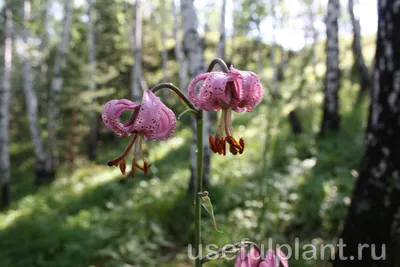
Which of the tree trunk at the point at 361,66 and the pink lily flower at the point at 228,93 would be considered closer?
the pink lily flower at the point at 228,93

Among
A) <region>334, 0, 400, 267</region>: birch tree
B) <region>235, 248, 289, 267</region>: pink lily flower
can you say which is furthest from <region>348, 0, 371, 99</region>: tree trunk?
<region>235, 248, 289, 267</region>: pink lily flower

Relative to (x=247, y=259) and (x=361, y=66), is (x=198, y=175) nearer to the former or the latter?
(x=247, y=259)

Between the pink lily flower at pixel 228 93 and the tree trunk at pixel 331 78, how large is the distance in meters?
6.34

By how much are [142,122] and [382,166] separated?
6.07 ft

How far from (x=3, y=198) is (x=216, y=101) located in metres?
7.55

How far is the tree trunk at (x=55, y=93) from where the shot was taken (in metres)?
8.26

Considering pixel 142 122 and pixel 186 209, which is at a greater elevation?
pixel 142 122

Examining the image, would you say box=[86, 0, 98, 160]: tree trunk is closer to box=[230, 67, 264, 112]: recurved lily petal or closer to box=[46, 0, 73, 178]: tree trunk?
box=[46, 0, 73, 178]: tree trunk

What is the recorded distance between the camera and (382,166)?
2254mm

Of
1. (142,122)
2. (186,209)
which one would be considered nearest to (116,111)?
(142,122)

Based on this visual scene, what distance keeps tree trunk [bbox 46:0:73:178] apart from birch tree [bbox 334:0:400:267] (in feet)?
24.0

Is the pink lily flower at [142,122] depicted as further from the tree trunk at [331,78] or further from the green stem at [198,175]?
the tree trunk at [331,78]

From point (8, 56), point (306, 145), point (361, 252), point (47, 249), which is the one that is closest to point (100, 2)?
point (8, 56)

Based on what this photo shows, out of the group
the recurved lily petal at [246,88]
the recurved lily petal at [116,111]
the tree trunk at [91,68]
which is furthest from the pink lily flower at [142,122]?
the tree trunk at [91,68]
